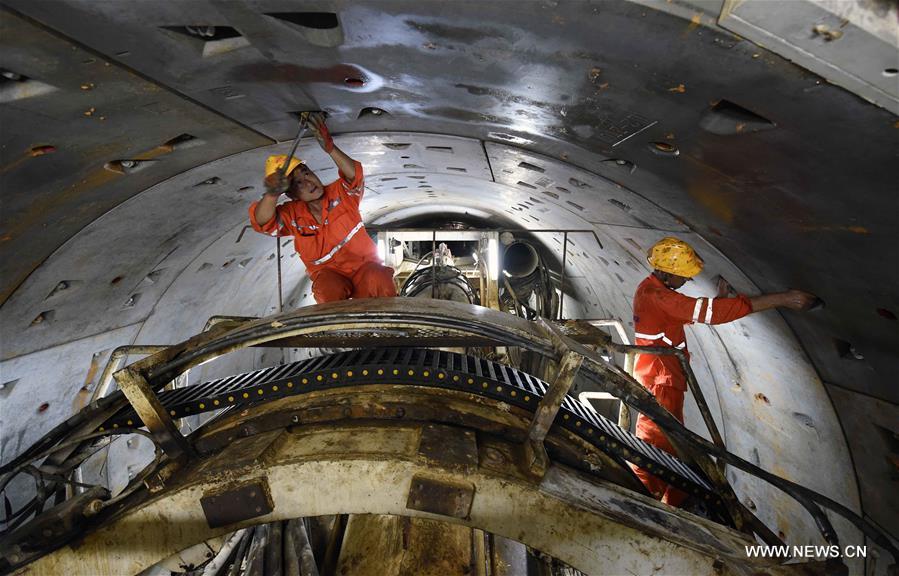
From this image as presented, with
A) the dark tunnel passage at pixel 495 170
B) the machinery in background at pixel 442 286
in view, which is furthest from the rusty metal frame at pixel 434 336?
the machinery in background at pixel 442 286

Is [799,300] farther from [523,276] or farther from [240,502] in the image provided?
[523,276]


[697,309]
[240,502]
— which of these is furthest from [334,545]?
[697,309]

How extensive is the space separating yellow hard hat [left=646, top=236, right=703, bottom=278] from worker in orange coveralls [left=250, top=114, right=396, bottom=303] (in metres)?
2.05

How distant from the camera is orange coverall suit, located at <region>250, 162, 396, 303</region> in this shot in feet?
12.5

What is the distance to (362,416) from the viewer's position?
2.29 m

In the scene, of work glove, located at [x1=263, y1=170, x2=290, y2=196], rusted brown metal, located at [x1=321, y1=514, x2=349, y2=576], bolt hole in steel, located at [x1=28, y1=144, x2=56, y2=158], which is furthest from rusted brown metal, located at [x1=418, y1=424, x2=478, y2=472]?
bolt hole in steel, located at [x1=28, y1=144, x2=56, y2=158]

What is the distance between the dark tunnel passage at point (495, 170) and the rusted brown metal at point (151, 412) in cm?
12

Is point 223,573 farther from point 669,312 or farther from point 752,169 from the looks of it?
point 752,169

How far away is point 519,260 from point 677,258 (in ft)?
19.1

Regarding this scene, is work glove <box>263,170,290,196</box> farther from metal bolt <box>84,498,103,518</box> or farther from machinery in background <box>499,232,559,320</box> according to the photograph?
machinery in background <box>499,232,559,320</box>

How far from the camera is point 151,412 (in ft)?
6.70

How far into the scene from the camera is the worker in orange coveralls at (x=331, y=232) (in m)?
3.71

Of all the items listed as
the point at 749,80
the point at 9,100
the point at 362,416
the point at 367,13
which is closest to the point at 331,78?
the point at 367,13

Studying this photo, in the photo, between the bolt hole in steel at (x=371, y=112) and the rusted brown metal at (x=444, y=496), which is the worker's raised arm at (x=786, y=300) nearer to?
the rusted brown metal at (x=444, y=496)
